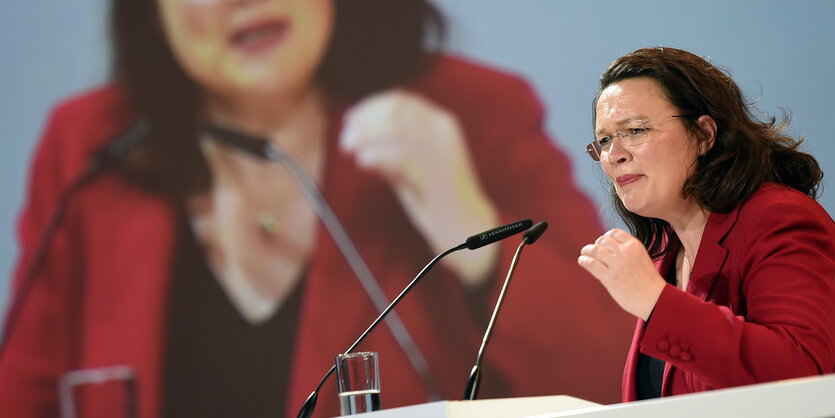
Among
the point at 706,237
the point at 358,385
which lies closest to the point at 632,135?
the point at 706,237

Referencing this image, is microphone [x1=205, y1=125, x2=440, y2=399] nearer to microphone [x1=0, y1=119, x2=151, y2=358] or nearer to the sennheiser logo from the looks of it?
microphone [x1=0, y1=119, x2=151, y2=358]

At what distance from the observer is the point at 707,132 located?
81.5 inches

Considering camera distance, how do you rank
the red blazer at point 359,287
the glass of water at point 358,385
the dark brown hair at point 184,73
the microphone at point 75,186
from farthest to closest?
the microphone at point 75,186
the dark brown hair at point 184,73
the red blazer at point 359,287
the glass of water at point 358,385

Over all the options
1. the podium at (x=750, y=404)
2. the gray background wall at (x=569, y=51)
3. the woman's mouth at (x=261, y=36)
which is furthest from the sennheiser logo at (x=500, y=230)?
the woman's mouth at (x=261, y=36)

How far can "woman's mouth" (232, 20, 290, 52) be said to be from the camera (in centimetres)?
388

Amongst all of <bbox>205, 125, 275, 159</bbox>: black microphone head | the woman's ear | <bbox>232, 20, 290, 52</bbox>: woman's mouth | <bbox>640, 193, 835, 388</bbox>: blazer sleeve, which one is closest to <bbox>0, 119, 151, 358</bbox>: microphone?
<bbox>205, 125, 275, 159</bbox>: black microphone head

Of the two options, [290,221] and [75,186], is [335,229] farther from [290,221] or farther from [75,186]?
[75,186]

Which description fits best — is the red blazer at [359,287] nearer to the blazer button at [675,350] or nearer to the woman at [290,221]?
the woman at [290,221]

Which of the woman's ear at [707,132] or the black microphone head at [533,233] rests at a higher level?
the woman's ear at [707,132]

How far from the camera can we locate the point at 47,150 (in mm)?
3973

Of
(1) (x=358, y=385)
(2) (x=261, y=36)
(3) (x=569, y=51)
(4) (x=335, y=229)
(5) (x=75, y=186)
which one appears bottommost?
(1) (x=358, y=385)

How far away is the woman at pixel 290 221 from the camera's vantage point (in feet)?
11.7

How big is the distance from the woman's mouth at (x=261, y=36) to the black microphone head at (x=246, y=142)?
341 mm

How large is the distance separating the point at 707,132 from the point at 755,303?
17.0 inches
